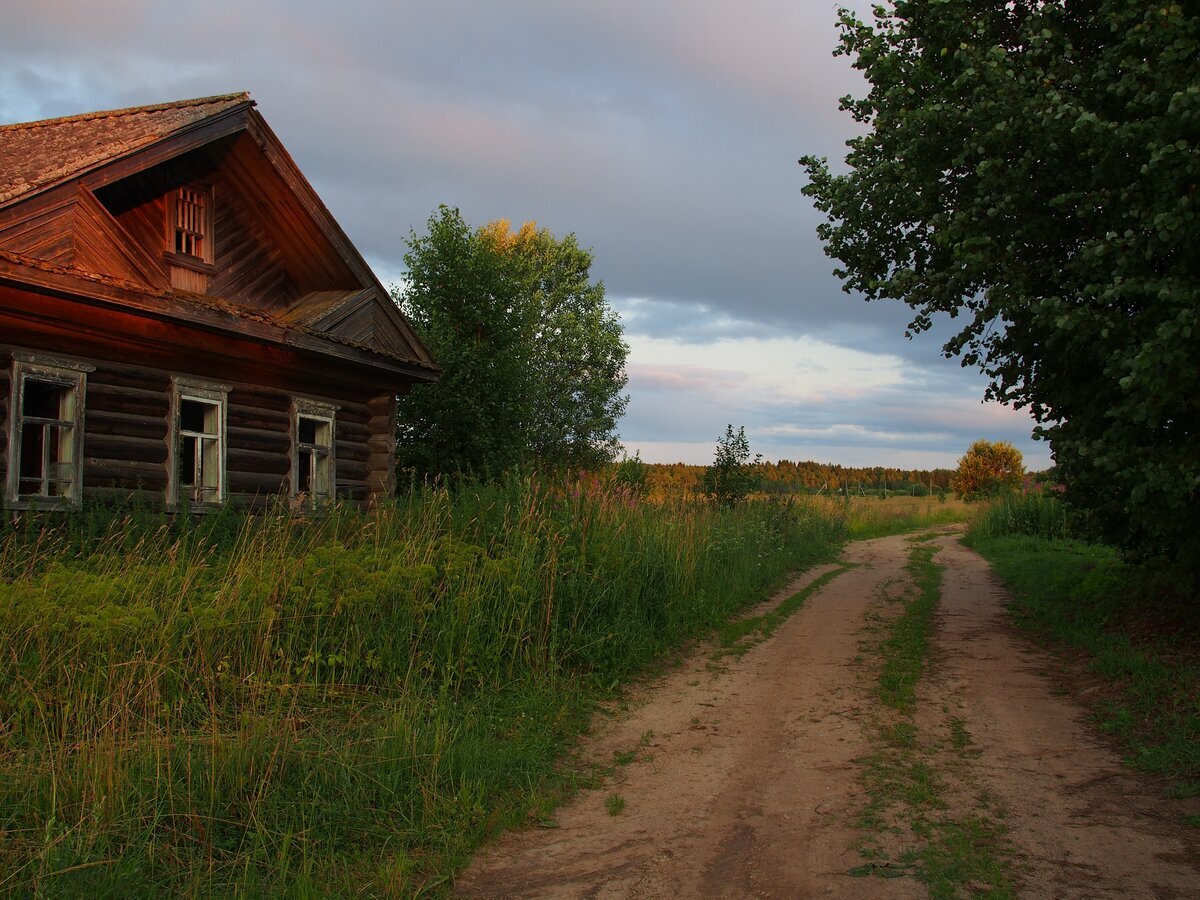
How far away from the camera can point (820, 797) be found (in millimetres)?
5379

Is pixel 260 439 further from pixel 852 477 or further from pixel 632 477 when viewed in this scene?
pixel 852 477

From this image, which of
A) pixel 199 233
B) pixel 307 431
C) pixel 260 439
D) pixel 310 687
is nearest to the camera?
pixel 310 687

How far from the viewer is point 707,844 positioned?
4746 millimetres

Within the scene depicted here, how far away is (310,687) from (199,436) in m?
6.91

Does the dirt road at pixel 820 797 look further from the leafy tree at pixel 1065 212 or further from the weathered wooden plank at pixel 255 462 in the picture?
the weathered wooden plank at pixel 255 462

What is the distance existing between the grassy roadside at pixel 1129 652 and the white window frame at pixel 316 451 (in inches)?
409

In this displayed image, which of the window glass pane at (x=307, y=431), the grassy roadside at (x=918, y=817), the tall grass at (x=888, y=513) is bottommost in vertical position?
the grassy roadside at (x=918, y=817)

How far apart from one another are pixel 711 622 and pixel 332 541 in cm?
497

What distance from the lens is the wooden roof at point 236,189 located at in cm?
1002

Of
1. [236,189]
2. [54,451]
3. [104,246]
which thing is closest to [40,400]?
[54,451]

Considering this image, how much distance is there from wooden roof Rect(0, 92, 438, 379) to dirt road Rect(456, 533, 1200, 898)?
25.1ft

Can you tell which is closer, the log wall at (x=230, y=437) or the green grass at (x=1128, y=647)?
the green grass at (x=1128, y=647)

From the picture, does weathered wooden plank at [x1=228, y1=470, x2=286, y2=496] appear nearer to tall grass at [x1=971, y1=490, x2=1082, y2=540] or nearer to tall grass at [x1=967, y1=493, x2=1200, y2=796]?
tall grass at [x1=967, y1=493, x2=1200, y2=796]

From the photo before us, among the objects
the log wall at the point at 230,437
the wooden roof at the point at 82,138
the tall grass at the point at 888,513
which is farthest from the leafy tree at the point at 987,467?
the wooden roof at the point at 82,138
